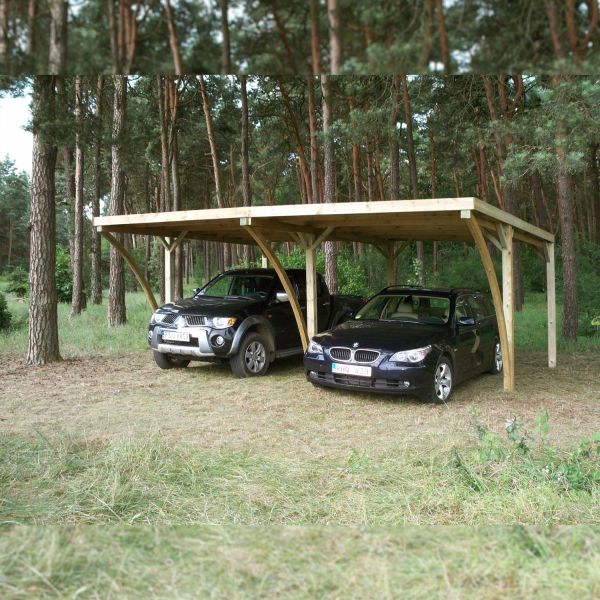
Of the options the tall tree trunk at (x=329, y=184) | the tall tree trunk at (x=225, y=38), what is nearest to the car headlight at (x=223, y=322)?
the tall tree trunk at (x=329, y=184)

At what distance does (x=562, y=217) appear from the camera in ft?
46.9

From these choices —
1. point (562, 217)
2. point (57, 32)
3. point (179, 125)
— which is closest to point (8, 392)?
point (57, 32)

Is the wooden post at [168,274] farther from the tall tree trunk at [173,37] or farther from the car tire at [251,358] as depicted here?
the tall tree trunk at [173,37]

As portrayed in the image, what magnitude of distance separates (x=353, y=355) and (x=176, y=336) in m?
3.23

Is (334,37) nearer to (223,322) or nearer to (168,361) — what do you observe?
(223,322)

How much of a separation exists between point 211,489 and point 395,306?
553 centimetres

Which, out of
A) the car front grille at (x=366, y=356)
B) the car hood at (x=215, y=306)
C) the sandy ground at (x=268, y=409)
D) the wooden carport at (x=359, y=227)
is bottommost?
the sandy ground at (x=268, y=409)

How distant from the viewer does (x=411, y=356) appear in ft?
24.4

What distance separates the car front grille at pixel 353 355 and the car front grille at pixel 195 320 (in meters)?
2.45

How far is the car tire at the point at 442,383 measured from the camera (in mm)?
7600

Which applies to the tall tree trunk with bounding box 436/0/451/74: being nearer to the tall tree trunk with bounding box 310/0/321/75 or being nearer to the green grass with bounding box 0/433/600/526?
the tall tree trunk with bounding box 310/0/321/75

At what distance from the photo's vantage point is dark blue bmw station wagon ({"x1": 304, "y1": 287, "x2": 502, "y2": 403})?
7.47 meters

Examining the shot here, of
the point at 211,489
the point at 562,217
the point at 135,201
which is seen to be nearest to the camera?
the point at 211,489

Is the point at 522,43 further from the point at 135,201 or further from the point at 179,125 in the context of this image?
the point at 135,201
